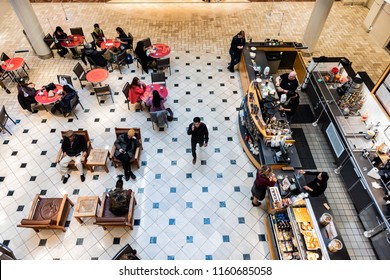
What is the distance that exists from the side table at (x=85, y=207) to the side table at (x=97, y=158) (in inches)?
41.7

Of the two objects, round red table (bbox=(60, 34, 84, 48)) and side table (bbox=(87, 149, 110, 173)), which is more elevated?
round red table (bbox=(60, 34, 84, 48))

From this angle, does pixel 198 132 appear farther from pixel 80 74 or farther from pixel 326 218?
pixel 80 74

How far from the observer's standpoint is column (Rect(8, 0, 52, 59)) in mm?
9334

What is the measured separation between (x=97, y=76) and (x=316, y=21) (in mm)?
8580

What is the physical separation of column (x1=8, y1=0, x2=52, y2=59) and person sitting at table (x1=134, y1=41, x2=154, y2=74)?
404cm

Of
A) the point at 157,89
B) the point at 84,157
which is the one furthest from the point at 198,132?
the point at 84,157

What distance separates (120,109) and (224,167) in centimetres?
413

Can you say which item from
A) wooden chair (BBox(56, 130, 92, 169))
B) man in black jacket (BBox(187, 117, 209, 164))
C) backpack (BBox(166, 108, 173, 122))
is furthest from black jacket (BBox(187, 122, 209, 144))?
wooden chair (BBox(56, 130, 92, 169))

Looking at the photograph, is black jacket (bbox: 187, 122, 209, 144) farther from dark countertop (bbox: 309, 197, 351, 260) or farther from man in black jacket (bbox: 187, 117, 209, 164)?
dark countertop (bbox: 309, 197, 351, 260)

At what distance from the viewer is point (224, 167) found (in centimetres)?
749

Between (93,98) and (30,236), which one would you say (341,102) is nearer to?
(93,98)

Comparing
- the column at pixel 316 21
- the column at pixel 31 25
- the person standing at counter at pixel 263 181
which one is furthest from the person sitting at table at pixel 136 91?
the column at pixel 316 21

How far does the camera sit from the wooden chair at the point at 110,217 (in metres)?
5.70

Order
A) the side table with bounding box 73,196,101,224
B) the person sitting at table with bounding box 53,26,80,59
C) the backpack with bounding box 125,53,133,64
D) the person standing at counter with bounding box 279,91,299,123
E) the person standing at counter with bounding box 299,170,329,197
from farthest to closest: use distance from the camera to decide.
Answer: the person sitting at table with bounding box 53,26,80,59 → the backpack with bounding box 125,53,133,64 → the person standing at counter with bounding box 279,91,299,123 → the side table with bounding box 73,196,101,224 → the person standing at counter with bounding box 299,170,329,197
